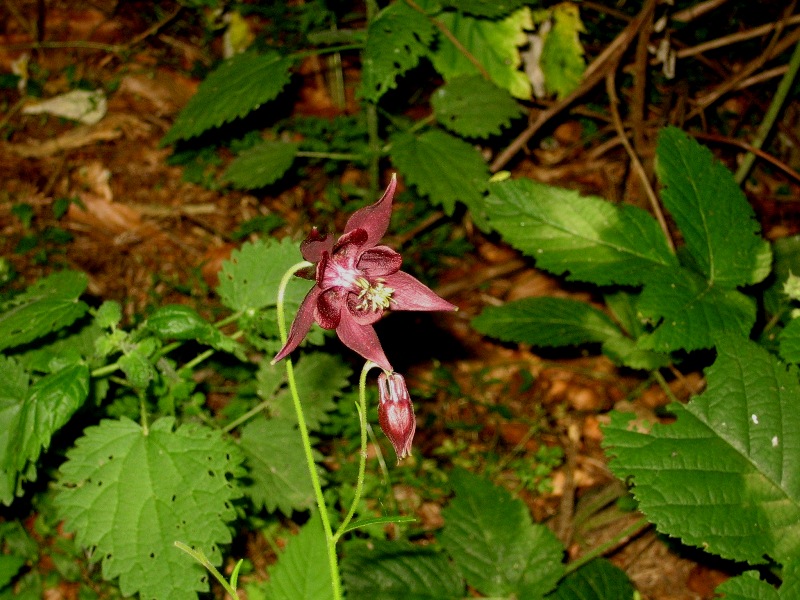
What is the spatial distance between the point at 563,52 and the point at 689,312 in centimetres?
215

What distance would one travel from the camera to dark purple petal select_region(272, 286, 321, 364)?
1.76 metres

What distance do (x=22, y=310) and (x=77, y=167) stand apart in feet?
7.32

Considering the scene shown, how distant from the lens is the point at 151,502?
8.12 feet

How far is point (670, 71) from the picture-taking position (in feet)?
14.8

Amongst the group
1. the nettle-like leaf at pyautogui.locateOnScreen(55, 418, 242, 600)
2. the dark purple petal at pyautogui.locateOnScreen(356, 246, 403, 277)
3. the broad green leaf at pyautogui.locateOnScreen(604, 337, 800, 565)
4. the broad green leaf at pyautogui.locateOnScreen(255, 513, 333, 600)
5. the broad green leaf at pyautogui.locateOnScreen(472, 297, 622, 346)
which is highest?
the dark purple petal at pyautogui.locateOnScreen(356, 246, 403, 277)

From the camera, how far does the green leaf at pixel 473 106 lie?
3670 millimetres

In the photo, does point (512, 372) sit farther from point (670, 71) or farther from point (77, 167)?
point (77, 167)

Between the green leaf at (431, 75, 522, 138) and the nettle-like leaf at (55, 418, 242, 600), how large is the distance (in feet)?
6.92

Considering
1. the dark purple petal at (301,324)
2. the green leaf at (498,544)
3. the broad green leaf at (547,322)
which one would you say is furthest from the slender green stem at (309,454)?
the broad green leaf at (547,322)

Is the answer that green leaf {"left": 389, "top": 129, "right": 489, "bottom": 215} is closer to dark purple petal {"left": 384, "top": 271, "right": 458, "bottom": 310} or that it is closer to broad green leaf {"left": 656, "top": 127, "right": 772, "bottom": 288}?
broad green leaf {"left": 656, "top": 127, "right": 772, "bottom": 288}

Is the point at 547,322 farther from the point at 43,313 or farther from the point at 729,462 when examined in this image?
the point at 43,313

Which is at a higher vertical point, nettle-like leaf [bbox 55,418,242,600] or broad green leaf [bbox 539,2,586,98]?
broad green leaf [bbox 539,2,586,98]

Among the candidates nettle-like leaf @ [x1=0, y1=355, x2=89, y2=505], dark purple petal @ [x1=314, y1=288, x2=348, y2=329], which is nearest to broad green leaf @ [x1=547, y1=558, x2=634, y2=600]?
dark purple petal @ [x1=314, y1=288, x2=348, y2=329]

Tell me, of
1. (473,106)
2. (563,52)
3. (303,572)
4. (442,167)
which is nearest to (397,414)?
(303,572)
